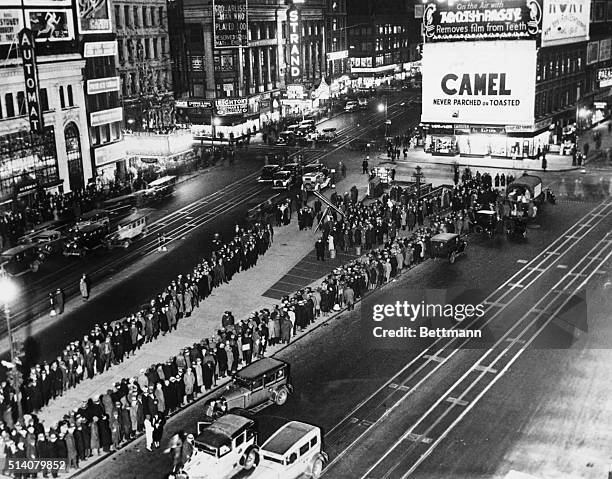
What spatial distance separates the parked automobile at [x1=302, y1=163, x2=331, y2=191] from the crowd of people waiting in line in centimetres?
1209

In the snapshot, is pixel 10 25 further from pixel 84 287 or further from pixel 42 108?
pixel 84 287

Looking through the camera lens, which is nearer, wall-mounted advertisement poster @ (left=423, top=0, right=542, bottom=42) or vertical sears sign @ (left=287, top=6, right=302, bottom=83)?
wall-mounted advertisement poster @ (left=423, top=0, right=542, bottom=42)

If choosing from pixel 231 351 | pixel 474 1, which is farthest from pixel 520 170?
pixel 231 351

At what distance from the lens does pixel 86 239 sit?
48.0 meters

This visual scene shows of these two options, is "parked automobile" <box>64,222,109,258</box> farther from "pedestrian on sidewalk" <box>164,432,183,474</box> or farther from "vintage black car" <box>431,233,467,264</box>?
"pedestrian on sidewalk" <box>164,432,183,474</box>

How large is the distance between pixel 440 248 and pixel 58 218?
87.3ft

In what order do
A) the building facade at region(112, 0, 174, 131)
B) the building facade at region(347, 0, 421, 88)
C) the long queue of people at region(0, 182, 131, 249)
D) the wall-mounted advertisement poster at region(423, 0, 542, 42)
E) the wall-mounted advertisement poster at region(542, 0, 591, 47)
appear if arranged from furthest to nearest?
the building facade at region(347, 0, 421, 88) → the building facade at region(112, 0, 174, 131) → the wall-mounted advertisement poster at region(542, 0, 591, 47) → the wall-mounted advertisement poster at region(423, 0, 542, 42) → the long queue of people at region(0, 182, 131, 249)

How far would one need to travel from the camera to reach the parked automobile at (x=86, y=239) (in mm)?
47594

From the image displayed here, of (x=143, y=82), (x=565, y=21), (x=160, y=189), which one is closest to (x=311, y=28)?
(x=143, y=82)

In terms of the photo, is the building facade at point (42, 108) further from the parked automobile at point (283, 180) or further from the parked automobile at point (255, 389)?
the parked automobile at point (255, 389)

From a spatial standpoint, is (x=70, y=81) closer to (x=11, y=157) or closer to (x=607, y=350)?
(x=11, y=157)

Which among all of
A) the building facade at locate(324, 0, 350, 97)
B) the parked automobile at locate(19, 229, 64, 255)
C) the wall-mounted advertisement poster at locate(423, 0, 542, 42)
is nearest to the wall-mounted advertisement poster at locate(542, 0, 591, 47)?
the wall-mounted advertisement poster at locate(423, 0, 542, 42)

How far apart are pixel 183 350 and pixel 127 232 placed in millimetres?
21406

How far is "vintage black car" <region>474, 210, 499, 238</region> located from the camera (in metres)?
49.6
